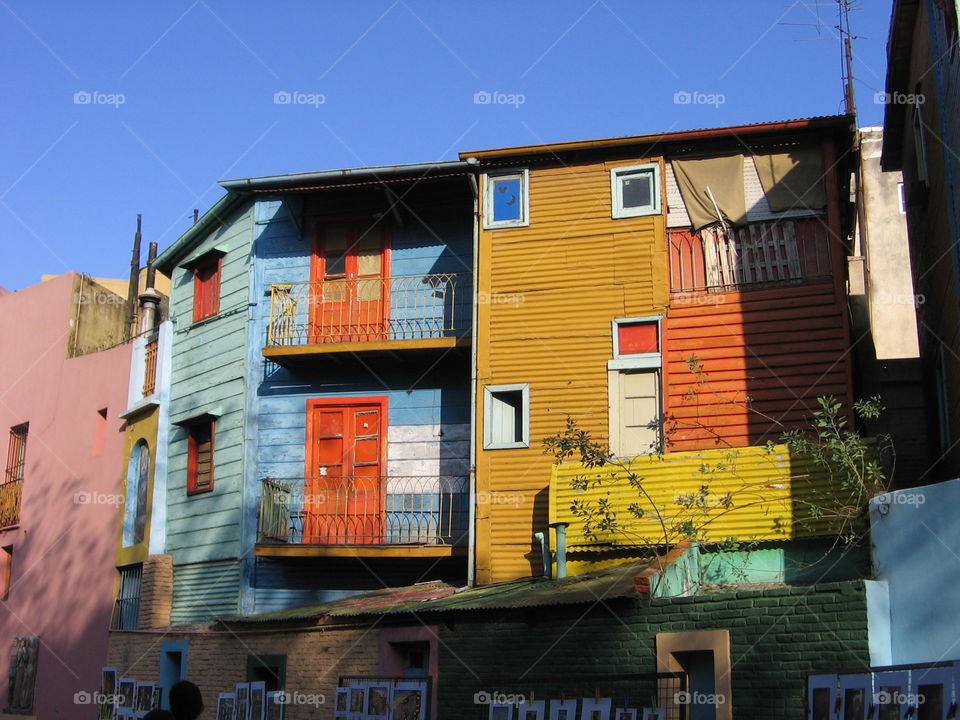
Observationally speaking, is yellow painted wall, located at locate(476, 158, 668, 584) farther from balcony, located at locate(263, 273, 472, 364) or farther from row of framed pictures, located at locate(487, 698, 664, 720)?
row of framed pictures, located at locate(487, 698, 664, 720)

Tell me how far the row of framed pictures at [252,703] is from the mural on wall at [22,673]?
28.7 feet

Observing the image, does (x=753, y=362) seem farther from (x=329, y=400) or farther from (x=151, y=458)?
(x=151, y=458)

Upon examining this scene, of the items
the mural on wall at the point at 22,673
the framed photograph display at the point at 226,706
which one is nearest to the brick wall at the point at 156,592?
the framed photograph display at the point at 226,706

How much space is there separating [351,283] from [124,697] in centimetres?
815

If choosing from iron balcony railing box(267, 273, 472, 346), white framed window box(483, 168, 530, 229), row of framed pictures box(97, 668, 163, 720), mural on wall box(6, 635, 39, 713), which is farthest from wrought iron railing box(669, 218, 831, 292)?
mural on wall box(6, 635, 39, 713)

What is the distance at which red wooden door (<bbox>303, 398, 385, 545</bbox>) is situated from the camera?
19.9 meters

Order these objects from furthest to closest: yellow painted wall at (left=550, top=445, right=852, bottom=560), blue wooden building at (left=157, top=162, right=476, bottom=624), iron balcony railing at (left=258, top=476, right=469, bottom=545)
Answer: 1. blue wooden building at (left=157, top=162, right=476, bottom=624)
2. iron balcony railing at (left=258, top=476, right=469, bottom=545)
3. yellow painted wall at (left=550, top=445, right=852, bottom=560)

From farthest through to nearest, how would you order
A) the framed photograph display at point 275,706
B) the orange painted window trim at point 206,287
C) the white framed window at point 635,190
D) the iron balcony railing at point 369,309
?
1. the orange painted window trim at point 206,287
2. the iron balcony railing at point 369,309
3. the white framed window at point 635,190
4. the framed photograph display at point 275,706

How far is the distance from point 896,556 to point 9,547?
21.5 meters

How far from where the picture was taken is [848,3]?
74.2 feet

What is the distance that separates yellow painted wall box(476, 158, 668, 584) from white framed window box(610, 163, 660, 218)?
0.11 meters

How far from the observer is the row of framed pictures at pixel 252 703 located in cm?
1752

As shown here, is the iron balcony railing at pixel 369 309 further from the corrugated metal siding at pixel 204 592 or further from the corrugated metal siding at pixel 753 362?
the corrugated metal siding at pixel 753 362

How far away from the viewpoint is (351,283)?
69.4 feet
